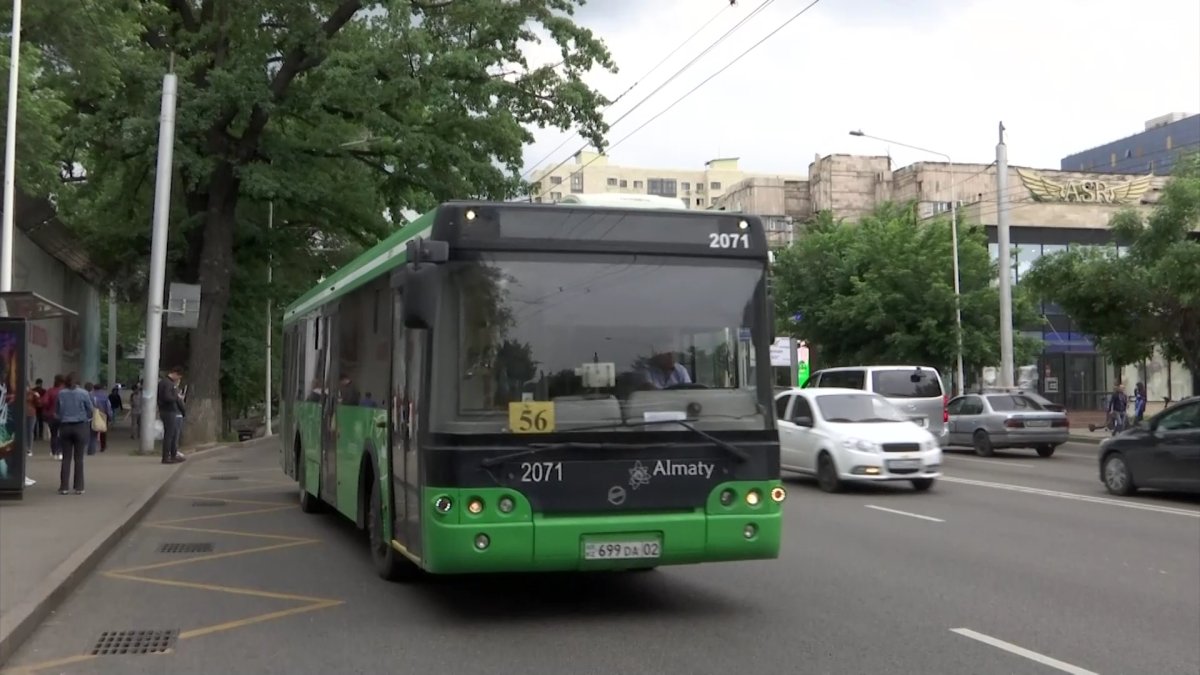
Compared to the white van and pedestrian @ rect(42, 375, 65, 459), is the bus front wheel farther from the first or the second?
the white van

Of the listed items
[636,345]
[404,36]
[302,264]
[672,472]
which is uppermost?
[404,36]

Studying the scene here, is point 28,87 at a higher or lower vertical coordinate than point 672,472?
higher

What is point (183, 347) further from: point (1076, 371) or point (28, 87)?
point (1076, 371)

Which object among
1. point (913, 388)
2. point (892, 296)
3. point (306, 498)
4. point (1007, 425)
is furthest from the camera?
point (892, 296)

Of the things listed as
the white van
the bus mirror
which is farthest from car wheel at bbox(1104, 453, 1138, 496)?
the bus mirror

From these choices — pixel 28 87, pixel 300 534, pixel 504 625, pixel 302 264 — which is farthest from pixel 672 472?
pixel 302 264

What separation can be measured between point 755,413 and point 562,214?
75.5 inches

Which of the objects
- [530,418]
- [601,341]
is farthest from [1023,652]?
[530,418]

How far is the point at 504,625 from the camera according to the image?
26.0 ft

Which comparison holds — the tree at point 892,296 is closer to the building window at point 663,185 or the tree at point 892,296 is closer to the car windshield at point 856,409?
the car windshield at point 856,409

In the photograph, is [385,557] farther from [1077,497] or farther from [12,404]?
[1077,497]

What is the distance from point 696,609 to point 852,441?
354 inches

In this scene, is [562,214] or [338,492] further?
[338,492]

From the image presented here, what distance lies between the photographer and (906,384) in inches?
987
